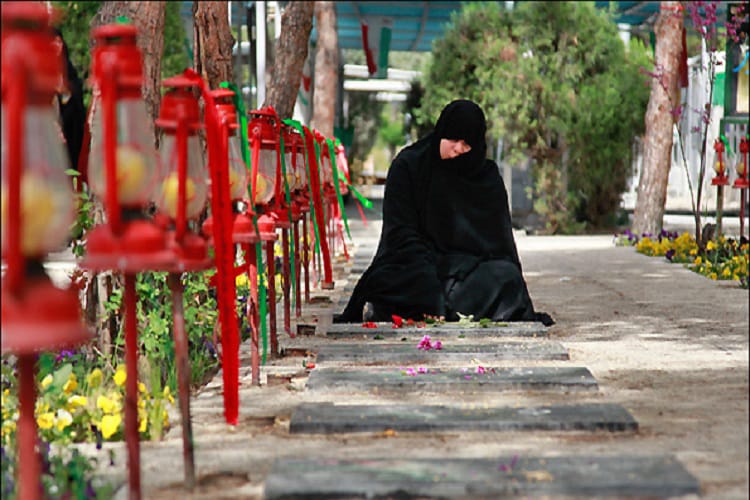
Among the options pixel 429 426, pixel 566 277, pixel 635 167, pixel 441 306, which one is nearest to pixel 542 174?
pixel 635 167

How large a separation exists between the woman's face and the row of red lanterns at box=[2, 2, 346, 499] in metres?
2.98

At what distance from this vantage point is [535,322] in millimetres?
7004

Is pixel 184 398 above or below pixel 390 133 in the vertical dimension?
below

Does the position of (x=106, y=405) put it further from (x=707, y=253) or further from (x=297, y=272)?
(x=707, y=253)

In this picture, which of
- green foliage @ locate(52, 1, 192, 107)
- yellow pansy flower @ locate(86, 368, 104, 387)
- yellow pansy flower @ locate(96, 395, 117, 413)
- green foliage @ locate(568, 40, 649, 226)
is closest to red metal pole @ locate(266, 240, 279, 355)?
yellow pansy flower @ locate(86, 368, 104, 387)

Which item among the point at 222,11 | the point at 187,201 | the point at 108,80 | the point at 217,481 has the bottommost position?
the point at 217,481

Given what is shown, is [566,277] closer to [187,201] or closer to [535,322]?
[535,322]

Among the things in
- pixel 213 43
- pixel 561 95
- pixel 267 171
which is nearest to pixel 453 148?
pixel 213 43

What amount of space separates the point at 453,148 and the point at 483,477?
4.11 meters

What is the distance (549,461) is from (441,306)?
11.5 feet

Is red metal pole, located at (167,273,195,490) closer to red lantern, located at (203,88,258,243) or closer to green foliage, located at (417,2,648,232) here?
red lantern, located at (203,88,258,243)

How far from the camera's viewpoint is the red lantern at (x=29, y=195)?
256 cm

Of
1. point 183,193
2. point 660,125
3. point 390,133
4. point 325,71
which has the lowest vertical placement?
point 183,193

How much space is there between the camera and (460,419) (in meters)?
4.41
